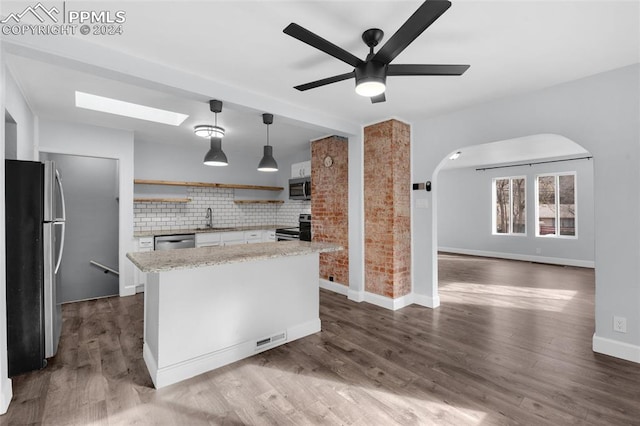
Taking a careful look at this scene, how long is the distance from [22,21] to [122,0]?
2.47ft

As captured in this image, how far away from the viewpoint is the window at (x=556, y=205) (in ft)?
22.4

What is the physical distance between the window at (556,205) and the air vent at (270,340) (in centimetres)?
708

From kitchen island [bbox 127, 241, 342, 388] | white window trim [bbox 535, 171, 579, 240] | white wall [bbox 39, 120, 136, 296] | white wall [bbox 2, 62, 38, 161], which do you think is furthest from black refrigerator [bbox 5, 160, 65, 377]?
white window trim [bbox 535, 171, 579, 240]

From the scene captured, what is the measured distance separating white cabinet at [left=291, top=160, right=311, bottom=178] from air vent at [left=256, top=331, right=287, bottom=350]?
3427 millimetres

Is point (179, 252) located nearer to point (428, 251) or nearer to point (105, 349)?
point (105, 349)

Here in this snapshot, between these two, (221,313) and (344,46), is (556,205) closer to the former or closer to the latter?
(344,46)

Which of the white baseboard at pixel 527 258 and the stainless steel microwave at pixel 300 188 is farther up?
the stainless steel microwave at pixel 300 188

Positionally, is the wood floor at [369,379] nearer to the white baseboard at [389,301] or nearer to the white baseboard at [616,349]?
the white baseboard at [616,349]

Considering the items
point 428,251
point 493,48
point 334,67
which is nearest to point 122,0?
point 334,67

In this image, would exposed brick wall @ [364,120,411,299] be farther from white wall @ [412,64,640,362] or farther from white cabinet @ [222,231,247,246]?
white cabinet @ [222,231,247,246]

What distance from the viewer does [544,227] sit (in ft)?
23.6

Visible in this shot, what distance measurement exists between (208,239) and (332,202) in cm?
228

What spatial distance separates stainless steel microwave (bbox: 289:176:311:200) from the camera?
224 inches

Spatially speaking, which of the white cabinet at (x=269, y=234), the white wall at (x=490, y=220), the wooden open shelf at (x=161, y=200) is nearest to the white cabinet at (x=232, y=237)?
the white cabinet at (x=269, y=234)
